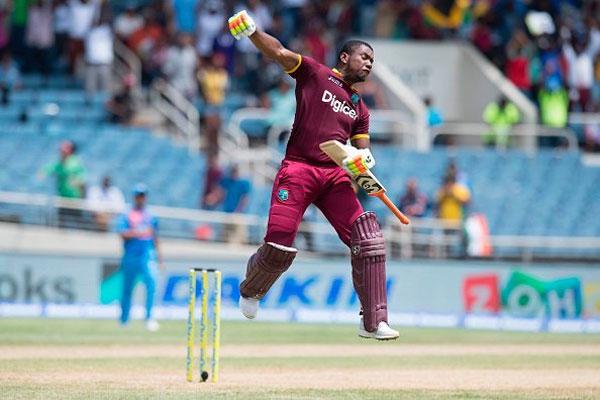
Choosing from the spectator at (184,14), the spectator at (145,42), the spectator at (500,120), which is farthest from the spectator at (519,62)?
the spectator at (145,42)

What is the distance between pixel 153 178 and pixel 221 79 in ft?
8.71

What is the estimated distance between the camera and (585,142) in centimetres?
3130

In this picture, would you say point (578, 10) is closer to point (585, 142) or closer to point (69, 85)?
point (585, 142)

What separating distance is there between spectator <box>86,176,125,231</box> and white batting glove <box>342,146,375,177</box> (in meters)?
13.7

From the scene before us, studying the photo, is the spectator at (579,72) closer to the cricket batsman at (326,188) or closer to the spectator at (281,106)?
the spectator at (281,106)

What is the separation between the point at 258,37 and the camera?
1128 centimetres

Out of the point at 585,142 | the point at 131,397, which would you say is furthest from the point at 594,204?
the point at 131,397

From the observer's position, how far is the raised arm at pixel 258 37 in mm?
11172

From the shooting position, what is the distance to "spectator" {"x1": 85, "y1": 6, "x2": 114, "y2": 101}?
89.7ft

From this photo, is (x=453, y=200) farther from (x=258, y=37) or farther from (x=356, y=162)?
(x=258, y=37)

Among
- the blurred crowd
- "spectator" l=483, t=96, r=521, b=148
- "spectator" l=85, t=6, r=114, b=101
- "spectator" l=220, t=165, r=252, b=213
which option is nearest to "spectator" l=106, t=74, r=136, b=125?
the blurred crowd

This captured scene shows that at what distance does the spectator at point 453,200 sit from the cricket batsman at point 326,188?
585 inches

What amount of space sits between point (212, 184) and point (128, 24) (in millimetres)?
4434

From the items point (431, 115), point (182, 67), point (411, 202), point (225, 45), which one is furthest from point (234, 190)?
point (431, 115)
